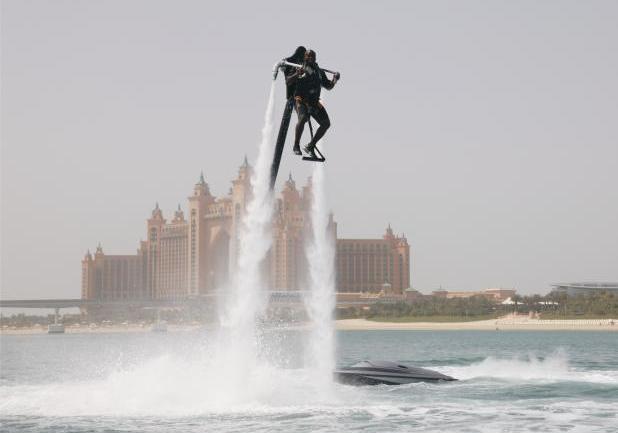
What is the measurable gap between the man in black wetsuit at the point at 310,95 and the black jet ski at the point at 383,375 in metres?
29.9

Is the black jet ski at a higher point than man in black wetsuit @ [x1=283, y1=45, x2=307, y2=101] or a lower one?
lower

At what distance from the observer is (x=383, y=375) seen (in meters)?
52.1

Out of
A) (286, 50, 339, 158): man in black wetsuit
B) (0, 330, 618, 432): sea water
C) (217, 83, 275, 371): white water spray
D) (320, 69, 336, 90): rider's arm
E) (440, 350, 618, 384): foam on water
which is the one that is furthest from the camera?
(440, 350, 618, 384): foam on water

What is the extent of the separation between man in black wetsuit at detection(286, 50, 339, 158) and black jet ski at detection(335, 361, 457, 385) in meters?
29.9

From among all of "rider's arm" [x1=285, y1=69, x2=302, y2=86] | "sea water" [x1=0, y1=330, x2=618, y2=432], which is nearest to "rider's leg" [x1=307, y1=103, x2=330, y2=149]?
"rider's arm" [x1=285, y1=69, x2=302, y2=86]

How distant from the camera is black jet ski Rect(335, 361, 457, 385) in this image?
51.5m

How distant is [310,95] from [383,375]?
3136 cm

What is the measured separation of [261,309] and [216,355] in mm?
4710

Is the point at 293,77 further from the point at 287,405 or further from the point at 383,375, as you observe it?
the point at 383,375

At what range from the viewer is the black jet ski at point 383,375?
5147 cm

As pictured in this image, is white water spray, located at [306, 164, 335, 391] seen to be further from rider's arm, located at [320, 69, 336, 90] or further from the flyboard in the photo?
rider's arm, located at [320, 69, 336, 90]

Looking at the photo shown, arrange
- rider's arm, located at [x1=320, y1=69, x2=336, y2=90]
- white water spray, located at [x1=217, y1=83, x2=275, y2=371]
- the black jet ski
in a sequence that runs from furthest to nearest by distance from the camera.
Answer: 1. the black jet ski
2. white water spray, located at [x1=217, y1=83, x2=275, y2=371]
3. rider's arm, located at [x1=320, y1=69, x2=336, y2=90]

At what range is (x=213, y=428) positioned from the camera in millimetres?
33469

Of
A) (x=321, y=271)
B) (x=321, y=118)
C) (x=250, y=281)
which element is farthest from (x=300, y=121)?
(x=321, y=271)
